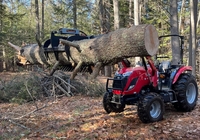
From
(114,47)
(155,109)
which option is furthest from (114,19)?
(114,47)

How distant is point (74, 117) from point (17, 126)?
1.45 meters

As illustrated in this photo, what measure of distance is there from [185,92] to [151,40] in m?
2.54

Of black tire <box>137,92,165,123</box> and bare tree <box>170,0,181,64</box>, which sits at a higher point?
bare tree <box>170,0,181,64</box>

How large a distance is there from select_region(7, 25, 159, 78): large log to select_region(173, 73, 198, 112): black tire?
2.24 m

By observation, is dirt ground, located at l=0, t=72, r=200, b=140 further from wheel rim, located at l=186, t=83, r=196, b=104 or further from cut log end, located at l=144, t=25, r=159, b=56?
cut log end, located at l=144, t=25, r=159, b=56

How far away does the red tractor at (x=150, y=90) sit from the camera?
4.97 meters

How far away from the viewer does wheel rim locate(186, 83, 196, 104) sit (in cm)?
611

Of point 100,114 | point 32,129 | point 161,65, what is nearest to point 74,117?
point 100,114

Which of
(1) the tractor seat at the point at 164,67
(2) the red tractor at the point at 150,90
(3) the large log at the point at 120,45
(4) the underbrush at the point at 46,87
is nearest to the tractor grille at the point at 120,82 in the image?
(2) the red tractor at the point at 150,90

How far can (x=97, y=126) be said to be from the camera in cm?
492

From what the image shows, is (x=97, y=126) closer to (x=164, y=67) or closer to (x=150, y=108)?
(x=150, y=108)

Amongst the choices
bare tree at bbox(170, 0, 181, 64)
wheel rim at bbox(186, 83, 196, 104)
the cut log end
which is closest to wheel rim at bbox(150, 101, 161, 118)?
wheel rim at bbox(186, 83, 196, 104)

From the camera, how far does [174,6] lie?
1104 centimetres

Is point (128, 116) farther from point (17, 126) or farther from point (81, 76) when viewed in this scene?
point (81, 76)
